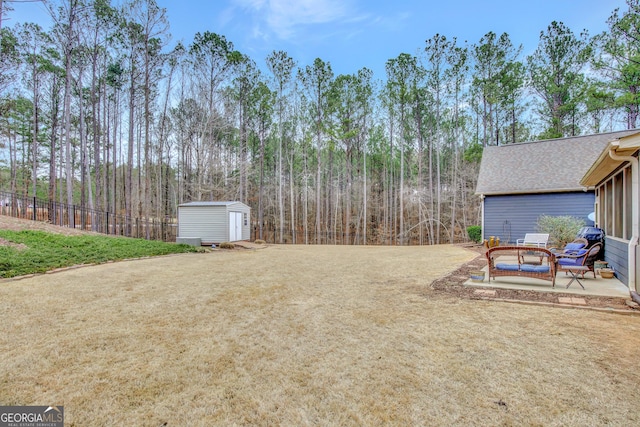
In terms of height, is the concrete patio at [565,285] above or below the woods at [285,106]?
below

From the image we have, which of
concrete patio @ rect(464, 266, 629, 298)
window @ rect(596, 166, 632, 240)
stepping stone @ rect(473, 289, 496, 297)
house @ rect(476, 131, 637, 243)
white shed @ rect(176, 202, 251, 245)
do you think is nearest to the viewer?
concrete patio @ rect(464, 266, 629, 298)

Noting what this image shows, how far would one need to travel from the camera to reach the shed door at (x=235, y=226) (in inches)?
555

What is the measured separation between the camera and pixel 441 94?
19.3 meters

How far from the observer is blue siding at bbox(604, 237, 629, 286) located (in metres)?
5.00

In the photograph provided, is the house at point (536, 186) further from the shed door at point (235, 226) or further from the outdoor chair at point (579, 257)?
the shed door at point (235, 226)

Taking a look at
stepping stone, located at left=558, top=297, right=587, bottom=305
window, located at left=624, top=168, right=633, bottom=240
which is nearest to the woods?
window, located at left=624, top=168, right=633, bottom=240

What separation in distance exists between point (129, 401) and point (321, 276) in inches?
186

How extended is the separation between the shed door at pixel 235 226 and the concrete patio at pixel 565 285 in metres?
11.0

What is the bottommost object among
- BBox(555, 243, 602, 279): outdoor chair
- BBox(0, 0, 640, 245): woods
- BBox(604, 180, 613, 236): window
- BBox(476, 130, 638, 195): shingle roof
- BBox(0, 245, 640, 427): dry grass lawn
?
BBox(0, 245, 640, 427): dry grass lawn

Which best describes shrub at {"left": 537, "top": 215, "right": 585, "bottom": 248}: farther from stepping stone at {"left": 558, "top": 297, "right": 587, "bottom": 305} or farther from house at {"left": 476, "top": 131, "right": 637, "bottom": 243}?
stepping stone at {"left": 558, "top": 297, "right": 587, "bottom": 305}

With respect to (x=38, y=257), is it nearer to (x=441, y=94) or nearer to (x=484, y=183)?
(x=484, y=183)

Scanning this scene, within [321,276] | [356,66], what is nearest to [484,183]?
[321,276]

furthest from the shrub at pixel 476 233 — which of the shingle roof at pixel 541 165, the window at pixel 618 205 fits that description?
the window at pixel 618 205

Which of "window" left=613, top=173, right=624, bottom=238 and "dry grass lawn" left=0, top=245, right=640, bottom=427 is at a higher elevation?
"window" left=613, top=173, right=624, bottom=238
